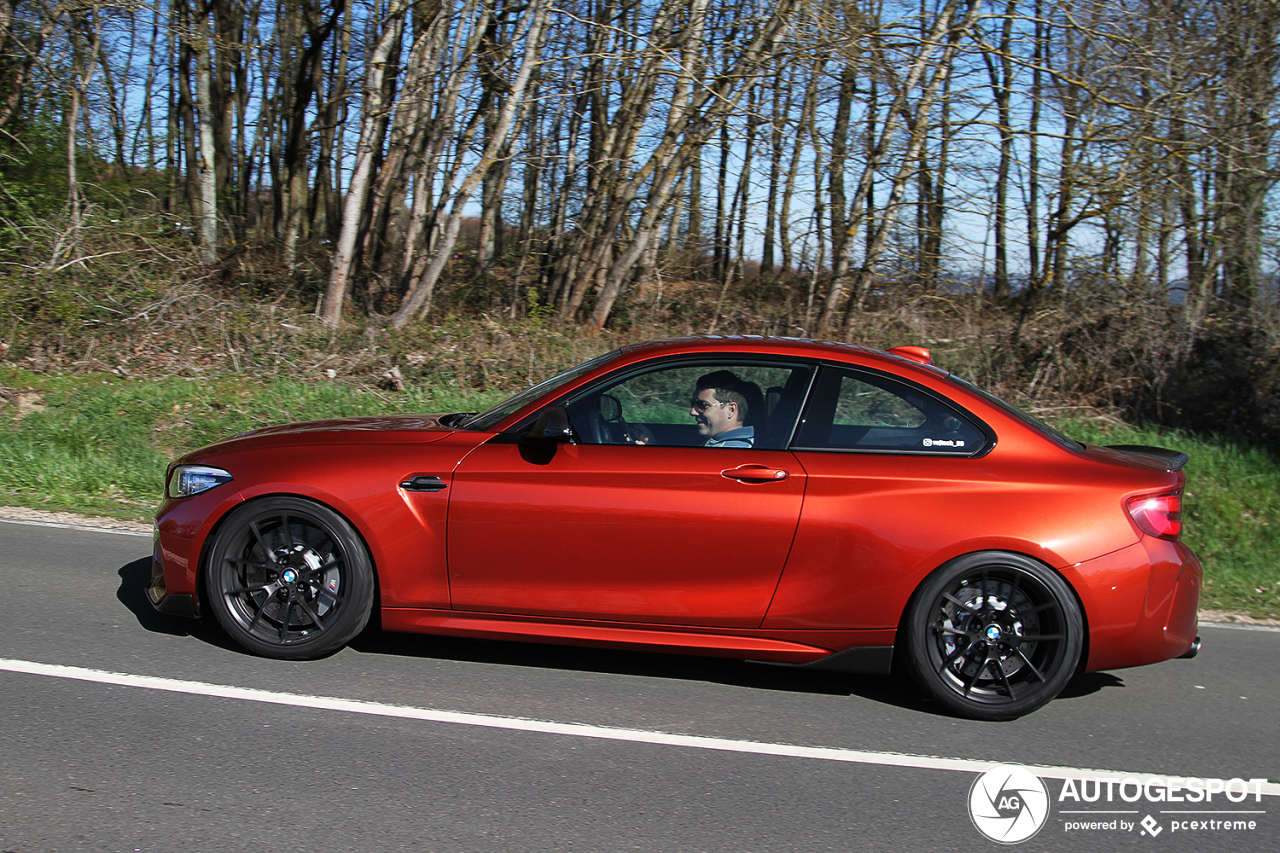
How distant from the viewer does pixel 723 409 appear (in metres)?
4.81

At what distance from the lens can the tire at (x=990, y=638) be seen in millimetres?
4449

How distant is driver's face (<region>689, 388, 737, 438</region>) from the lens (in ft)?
15.6

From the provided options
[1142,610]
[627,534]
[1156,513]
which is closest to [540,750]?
[627,534]

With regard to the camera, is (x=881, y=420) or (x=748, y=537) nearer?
(x=748, y=537)

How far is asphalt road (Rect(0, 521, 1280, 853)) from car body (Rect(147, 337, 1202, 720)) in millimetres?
282

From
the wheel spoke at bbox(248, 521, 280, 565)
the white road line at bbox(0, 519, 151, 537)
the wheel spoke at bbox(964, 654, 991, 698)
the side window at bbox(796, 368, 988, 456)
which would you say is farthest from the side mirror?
the white road line at bbox(0, 519, 151, 537)

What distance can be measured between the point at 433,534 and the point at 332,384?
794 centimetres

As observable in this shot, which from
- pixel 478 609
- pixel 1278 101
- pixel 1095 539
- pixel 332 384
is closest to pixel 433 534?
pixel 478 609

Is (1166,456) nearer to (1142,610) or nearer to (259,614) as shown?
(1142,610)

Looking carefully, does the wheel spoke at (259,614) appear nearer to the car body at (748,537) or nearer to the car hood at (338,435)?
the car body at (748,537)

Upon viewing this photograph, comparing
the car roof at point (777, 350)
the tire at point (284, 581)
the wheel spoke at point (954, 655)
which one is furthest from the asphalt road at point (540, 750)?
the car roof at point (777, 350)

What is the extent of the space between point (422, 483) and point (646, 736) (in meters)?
1.55

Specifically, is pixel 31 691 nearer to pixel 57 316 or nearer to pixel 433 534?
pixel 433 534

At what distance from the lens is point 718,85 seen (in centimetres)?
1351
